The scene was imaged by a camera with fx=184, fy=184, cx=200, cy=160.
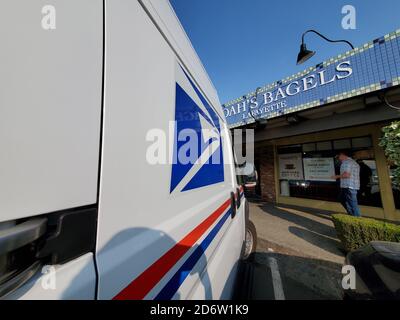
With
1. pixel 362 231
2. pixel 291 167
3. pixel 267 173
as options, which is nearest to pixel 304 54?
pixel 362 231

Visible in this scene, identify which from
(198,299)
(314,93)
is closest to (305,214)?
(314,93)

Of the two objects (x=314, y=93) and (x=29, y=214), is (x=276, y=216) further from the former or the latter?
(x=29, y=214)

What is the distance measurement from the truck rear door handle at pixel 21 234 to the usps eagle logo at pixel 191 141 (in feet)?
1.91

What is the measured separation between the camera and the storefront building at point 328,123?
424cm

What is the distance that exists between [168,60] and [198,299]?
4.47 ft

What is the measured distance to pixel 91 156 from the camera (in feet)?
1.82

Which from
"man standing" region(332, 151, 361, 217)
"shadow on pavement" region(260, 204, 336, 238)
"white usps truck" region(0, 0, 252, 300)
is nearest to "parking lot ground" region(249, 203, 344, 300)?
"shadow on pavement" region(260, 204, 336, 238)

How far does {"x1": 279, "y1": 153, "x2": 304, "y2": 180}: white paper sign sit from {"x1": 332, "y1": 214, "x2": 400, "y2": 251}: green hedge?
400 cm

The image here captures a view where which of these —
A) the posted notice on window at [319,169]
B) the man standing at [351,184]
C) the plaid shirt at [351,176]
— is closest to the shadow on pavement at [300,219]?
the man standing at [351,184]

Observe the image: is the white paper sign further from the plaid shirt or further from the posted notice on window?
the plaid shirt

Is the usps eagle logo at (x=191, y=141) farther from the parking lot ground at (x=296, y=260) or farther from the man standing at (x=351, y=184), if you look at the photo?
the man standing at (x=351, y=184)

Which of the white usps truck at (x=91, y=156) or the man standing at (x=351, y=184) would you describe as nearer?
the white usps truck at (x=91, y=156)

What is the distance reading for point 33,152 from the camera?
42 cm

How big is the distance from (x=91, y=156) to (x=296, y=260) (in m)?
4.12
